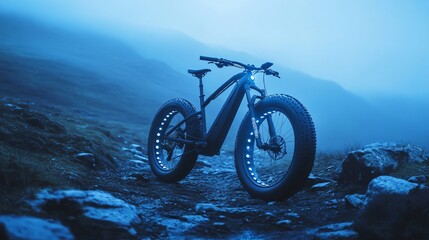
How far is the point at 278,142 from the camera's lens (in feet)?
15.8

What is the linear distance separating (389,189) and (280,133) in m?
2.09

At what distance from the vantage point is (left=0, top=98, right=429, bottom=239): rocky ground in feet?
9.63

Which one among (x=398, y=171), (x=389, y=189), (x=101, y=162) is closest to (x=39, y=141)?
(x=101, y=162)

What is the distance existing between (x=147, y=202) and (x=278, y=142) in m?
2.05

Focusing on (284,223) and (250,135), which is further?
(250,135)

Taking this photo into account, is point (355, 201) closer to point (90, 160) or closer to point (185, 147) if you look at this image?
point (185, 147)

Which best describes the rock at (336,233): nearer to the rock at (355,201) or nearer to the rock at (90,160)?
the rock at (355,201)

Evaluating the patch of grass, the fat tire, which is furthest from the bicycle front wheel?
the patch of grass

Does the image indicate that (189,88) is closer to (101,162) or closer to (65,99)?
(65,99)

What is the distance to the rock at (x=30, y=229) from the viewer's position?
7.19 feet

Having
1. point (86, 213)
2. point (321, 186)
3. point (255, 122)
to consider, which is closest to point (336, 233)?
point (255, 122)

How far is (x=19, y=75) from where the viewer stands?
59.1 m

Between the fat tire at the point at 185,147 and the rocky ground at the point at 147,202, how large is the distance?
0.23 metres

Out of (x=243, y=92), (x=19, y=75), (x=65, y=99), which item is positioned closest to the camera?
(x=243, y=92)
